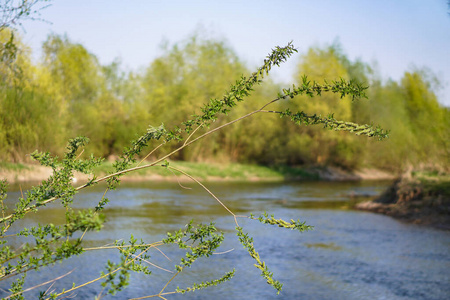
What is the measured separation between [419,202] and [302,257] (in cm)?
767

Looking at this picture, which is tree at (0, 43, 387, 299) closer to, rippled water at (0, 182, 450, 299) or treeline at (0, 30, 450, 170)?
rippled water at (0, 182, 450, 299)

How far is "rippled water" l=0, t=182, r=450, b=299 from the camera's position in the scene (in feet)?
25.4

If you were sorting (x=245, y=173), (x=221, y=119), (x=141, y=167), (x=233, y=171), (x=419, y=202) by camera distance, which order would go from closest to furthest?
(x=141, y=167) < (x=419, y=202) < (x=233, y=171) < (x=245, y=173) < (x=221, y=119)

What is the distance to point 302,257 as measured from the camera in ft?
33.5

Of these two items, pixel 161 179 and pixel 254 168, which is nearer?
pixel 161 179

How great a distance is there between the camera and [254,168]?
42.7m

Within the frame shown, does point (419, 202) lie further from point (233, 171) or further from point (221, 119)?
point (221, 119)

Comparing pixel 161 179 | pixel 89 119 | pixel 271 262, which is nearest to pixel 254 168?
pixel 161 179

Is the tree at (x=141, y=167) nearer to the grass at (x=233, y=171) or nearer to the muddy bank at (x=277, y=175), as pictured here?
the muddy bank at (x=277, y=175)

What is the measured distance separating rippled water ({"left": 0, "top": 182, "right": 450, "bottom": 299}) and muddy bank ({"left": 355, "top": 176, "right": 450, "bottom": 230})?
2.11 feet

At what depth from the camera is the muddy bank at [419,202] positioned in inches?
605

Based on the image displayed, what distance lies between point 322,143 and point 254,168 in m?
6.17

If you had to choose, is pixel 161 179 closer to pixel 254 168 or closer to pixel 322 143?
pixel 254 168

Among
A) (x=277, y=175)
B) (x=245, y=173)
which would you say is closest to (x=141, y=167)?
(x=245, y=173)
